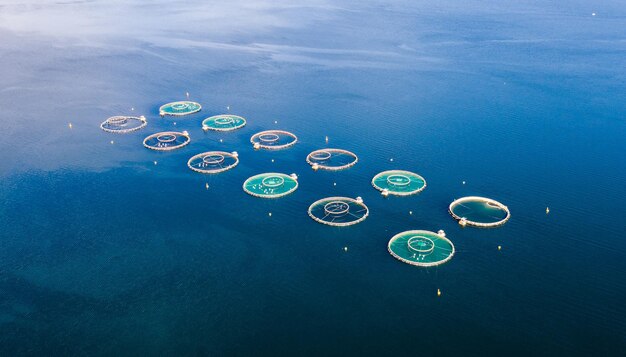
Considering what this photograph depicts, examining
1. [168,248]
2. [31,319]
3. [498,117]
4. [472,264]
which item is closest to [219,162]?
[168,248]

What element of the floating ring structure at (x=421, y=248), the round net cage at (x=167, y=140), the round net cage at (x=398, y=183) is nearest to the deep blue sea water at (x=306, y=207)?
the floating ring structure at (x=421, y=248)

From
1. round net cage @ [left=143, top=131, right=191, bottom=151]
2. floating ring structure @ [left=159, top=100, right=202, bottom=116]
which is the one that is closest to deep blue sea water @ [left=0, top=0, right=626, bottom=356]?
round net cage @ [left=143, top=131, right=191, bottom=151]

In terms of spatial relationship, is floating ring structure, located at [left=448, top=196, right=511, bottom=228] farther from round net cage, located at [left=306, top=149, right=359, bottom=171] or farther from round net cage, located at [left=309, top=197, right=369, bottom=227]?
round net cage, located at [left=306, top=149, right=359, bottom=171]

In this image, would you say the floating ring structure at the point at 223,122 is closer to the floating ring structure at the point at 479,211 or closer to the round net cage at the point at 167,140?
the round net cage at the point at 167,140

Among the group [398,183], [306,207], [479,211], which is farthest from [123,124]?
[479,211]

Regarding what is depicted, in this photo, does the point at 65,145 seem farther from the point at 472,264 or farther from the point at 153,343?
the point at 472,264

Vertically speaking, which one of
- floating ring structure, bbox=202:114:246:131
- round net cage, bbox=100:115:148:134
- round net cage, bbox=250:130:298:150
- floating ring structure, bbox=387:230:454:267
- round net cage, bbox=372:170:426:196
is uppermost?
round net cage, bbox=372:170:426:196

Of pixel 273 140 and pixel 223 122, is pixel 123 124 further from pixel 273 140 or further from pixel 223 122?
pixel 273 140
